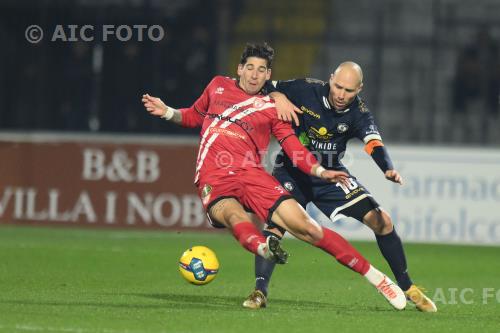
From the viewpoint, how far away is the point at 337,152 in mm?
9445

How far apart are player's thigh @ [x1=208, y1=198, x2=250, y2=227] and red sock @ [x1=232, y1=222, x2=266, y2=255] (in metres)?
0.07

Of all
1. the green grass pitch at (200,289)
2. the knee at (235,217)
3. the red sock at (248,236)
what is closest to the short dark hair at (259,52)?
the knee at (235,217)

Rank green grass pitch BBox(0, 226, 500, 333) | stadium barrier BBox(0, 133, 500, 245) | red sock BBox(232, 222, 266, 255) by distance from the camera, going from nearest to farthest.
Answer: green grass pitch BBox(0, 226, 500, 333), red sock BBox(232, 222, 266, 255), stadium barrier BBox(0, 133, 500, 245)

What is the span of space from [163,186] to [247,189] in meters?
7.65

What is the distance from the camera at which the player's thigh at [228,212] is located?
8.50 meters

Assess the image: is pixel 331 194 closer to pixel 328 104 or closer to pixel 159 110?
pixel 328 104

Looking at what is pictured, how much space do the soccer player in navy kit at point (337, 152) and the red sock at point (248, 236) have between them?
0.66 metres

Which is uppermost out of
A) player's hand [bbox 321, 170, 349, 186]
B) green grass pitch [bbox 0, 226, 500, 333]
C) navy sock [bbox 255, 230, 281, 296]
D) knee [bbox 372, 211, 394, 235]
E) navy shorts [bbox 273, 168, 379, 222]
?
player's hand [bbox 321, 170, 349, 186]

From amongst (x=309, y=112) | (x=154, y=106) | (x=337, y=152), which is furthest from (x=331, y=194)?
(x=154, y=106)

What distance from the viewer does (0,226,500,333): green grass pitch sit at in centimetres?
770

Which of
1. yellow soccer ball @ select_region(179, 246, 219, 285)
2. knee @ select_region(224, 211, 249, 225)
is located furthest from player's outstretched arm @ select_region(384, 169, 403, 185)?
yellow soccer ball @ select_region(179, 246, 219, 285)

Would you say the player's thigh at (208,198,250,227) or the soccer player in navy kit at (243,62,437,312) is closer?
the player's thigh at (208,198,250,227)

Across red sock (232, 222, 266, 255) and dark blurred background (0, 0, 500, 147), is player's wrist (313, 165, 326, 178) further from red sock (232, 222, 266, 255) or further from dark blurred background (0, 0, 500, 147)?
dark blurred background (0, 0, 500, 147)

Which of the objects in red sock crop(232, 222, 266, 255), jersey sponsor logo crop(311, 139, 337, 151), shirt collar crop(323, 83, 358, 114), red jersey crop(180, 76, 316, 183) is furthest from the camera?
jersey sponsor logo crop(311, 139, 337, 151)
